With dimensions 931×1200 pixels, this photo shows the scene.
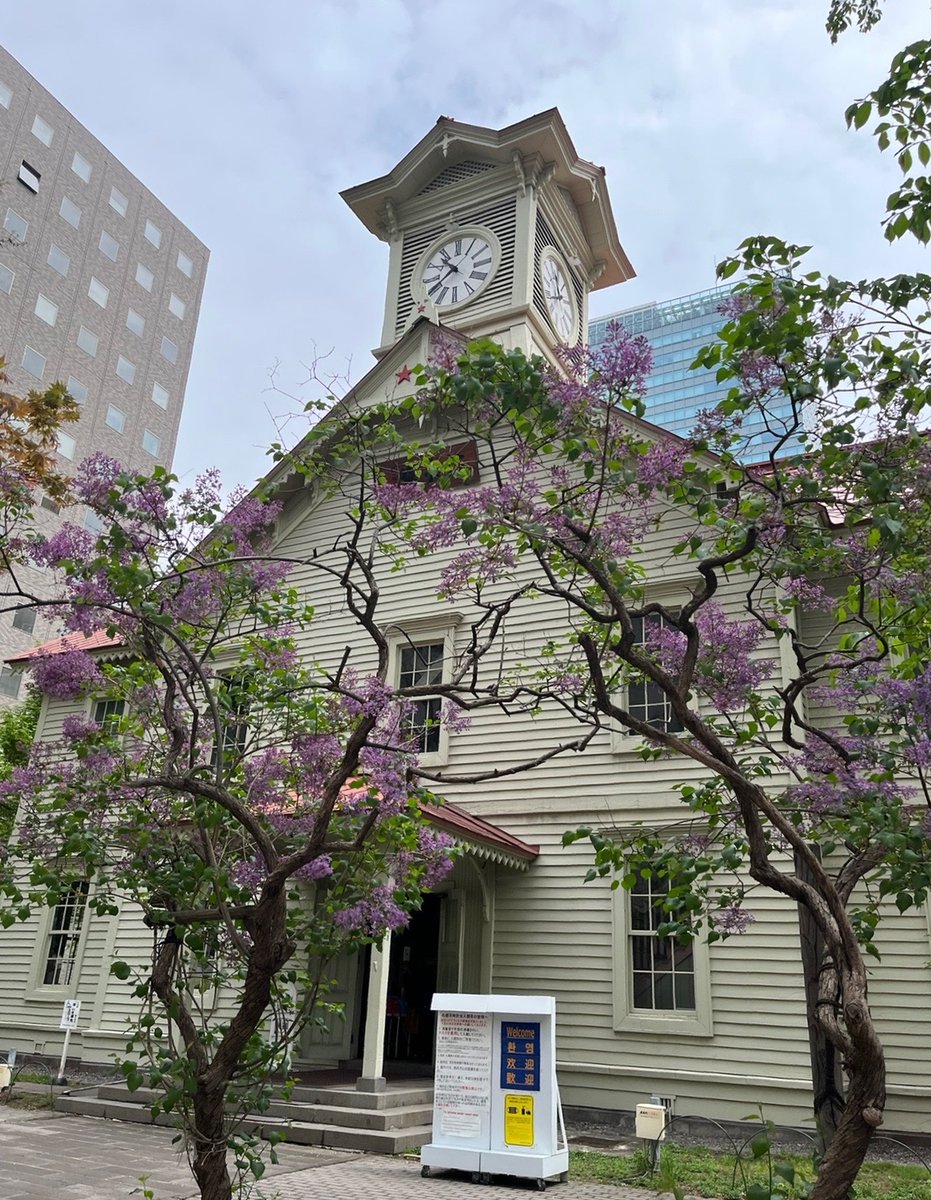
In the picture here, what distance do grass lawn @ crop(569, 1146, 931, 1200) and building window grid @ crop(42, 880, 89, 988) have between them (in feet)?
33.1

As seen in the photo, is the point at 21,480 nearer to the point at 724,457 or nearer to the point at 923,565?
the point at 724,457

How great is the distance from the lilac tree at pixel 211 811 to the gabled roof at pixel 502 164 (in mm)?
13032

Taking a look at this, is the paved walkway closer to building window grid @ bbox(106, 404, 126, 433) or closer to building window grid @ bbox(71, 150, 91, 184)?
building window grid @ bbox(106, 404, 126, 433)

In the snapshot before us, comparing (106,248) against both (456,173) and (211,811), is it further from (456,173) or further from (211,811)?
(211,811)

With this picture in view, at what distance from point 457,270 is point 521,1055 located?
45.1 ft

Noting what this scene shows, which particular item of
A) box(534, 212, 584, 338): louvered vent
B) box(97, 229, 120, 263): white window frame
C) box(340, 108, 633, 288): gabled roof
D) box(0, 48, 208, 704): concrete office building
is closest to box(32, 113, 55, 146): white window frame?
box(0, 48, 208, 704): concrete office building

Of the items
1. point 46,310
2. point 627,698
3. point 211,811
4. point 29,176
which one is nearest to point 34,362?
point 46,310

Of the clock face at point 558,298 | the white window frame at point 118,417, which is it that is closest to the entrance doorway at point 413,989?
the clock face at point 558,298

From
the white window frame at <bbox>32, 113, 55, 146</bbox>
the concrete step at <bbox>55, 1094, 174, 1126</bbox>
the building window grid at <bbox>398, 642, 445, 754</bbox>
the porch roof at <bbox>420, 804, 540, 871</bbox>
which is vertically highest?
the white window frame at <bbox>32, 113, 55, 146</bbox>

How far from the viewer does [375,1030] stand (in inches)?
427

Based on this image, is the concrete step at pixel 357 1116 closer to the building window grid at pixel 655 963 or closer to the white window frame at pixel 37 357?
the building window grid at pixel 655 963

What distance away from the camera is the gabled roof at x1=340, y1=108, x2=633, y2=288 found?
17.8m

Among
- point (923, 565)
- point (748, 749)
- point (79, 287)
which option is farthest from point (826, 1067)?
point (79, 287)

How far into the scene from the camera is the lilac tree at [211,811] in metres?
5.19
